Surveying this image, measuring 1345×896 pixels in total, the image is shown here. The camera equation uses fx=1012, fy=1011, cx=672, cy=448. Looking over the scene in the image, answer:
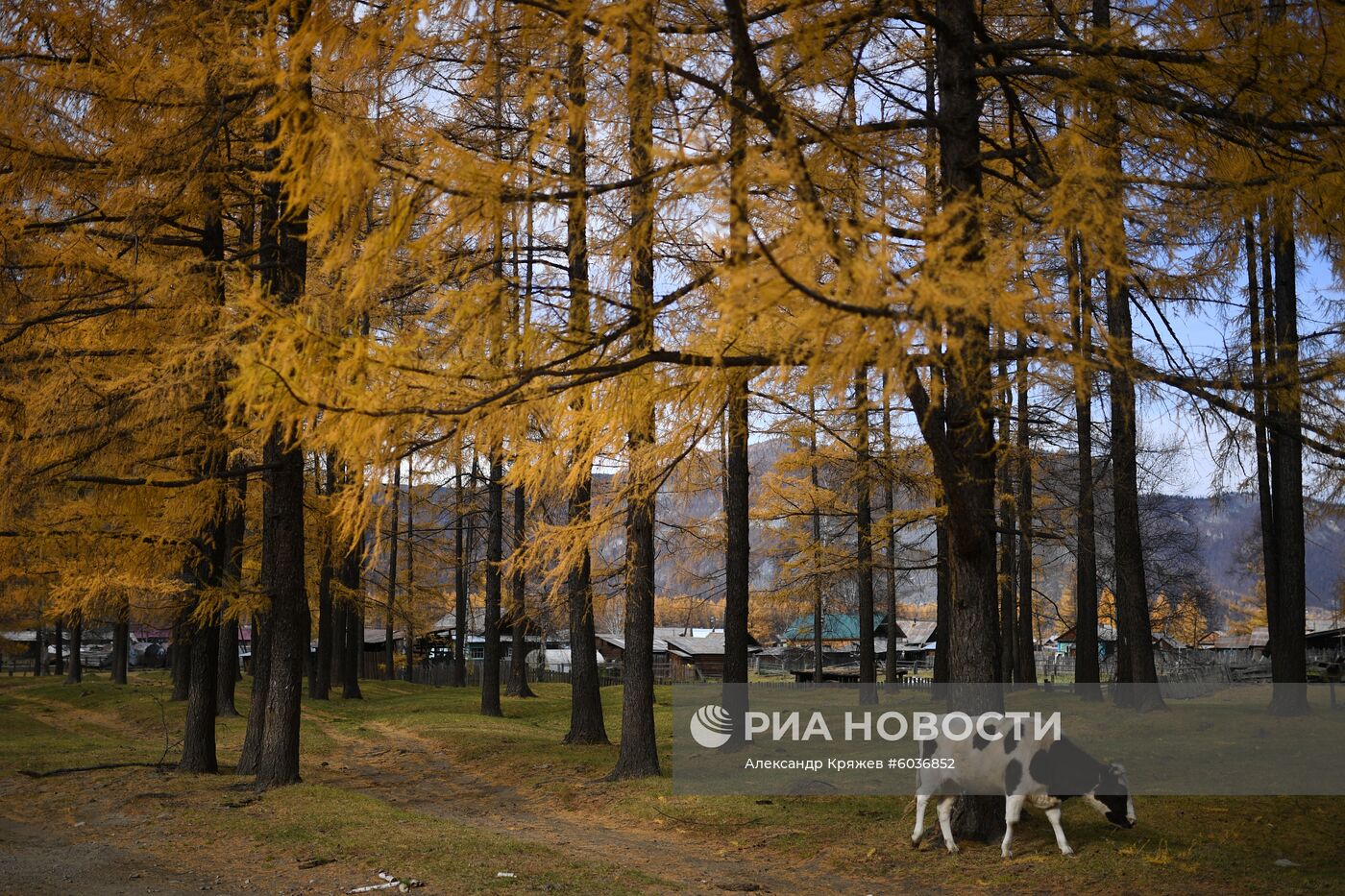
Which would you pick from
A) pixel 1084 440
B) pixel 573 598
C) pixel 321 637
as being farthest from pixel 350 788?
pixel 321 637

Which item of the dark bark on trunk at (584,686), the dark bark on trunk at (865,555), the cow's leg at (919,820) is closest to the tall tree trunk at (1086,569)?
the dark bark on trunk at (865,555)

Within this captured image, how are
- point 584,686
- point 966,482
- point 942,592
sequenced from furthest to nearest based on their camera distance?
point 942,592
point 584,686
point 966,482

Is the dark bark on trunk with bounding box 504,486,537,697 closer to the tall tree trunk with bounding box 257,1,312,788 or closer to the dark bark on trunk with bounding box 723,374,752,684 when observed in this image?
the tall tree trunk with bounding box 257,1,312,788

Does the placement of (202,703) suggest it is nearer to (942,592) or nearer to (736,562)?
(736,562)

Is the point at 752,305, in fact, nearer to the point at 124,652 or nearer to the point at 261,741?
the point at 261,741

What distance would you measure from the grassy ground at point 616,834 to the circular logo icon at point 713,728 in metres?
0.85

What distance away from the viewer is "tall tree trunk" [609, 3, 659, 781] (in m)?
5.00

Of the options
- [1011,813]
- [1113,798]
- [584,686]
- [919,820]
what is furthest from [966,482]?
[584,686]

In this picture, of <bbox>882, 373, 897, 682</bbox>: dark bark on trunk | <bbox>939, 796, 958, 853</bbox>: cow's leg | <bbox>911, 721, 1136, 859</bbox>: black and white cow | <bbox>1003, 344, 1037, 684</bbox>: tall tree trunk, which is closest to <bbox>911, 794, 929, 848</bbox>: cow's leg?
<bbox>911, 721, 1136, 859</bbox>: black and white cow

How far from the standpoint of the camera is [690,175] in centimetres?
482

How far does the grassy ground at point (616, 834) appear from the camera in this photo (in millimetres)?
6805

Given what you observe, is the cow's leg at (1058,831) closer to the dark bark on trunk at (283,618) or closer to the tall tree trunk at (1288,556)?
the dark bark on trunk at (283,618)

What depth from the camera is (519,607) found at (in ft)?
51.9

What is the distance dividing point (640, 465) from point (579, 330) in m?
2.47
